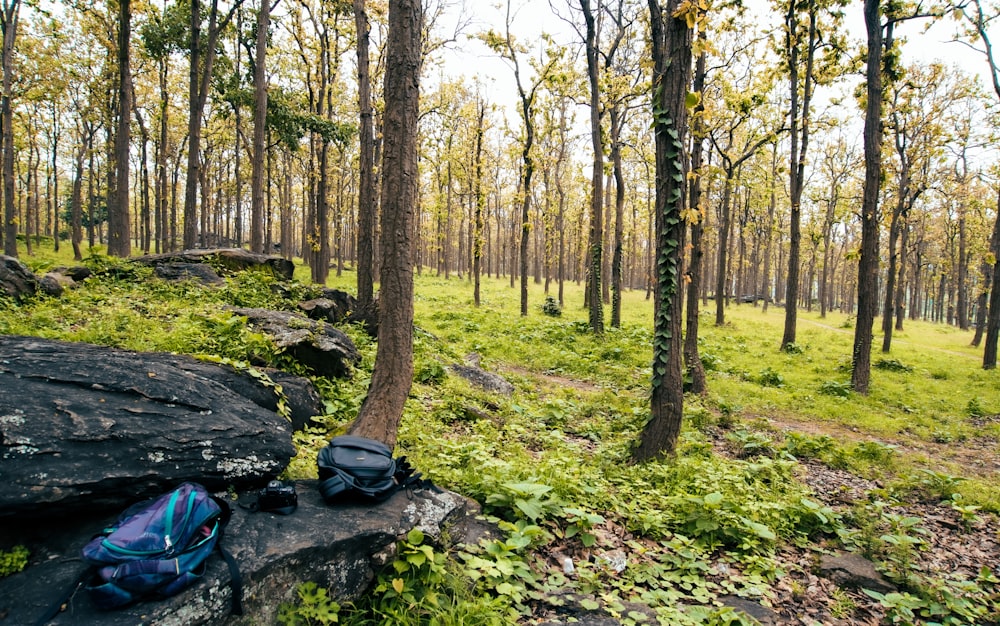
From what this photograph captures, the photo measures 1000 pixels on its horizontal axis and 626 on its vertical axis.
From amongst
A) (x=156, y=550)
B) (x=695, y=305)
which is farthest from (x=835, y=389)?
(x=156, y=550)

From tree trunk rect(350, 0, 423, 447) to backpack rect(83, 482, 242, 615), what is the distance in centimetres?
215

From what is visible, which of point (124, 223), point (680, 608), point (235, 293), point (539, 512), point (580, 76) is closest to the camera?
point (680, 608)

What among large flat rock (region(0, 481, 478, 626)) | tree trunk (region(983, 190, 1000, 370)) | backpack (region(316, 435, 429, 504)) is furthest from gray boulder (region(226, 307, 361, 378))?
tree trunk (region(983, 190, 1000, 370))

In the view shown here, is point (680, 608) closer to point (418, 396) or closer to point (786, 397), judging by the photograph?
point (418, 396)

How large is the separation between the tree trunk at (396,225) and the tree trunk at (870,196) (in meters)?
11.6

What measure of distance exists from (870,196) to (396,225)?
12055 millimetres

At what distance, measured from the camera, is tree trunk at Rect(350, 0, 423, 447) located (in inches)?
206

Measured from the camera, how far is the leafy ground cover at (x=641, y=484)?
12.1 ft

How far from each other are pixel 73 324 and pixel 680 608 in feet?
27.9

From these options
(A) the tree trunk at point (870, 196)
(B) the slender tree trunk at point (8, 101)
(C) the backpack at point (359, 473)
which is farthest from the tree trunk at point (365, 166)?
(B) the slender tree trunk at point (8, 101)

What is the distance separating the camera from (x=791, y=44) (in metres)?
14.8

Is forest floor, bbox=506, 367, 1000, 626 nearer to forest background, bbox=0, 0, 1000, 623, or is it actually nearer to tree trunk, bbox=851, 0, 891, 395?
forest background, bbox=0, 0, 1000, 623

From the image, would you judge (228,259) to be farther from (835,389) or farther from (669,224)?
(835,389)

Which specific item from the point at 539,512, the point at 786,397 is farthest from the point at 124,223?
the point at 786,397
